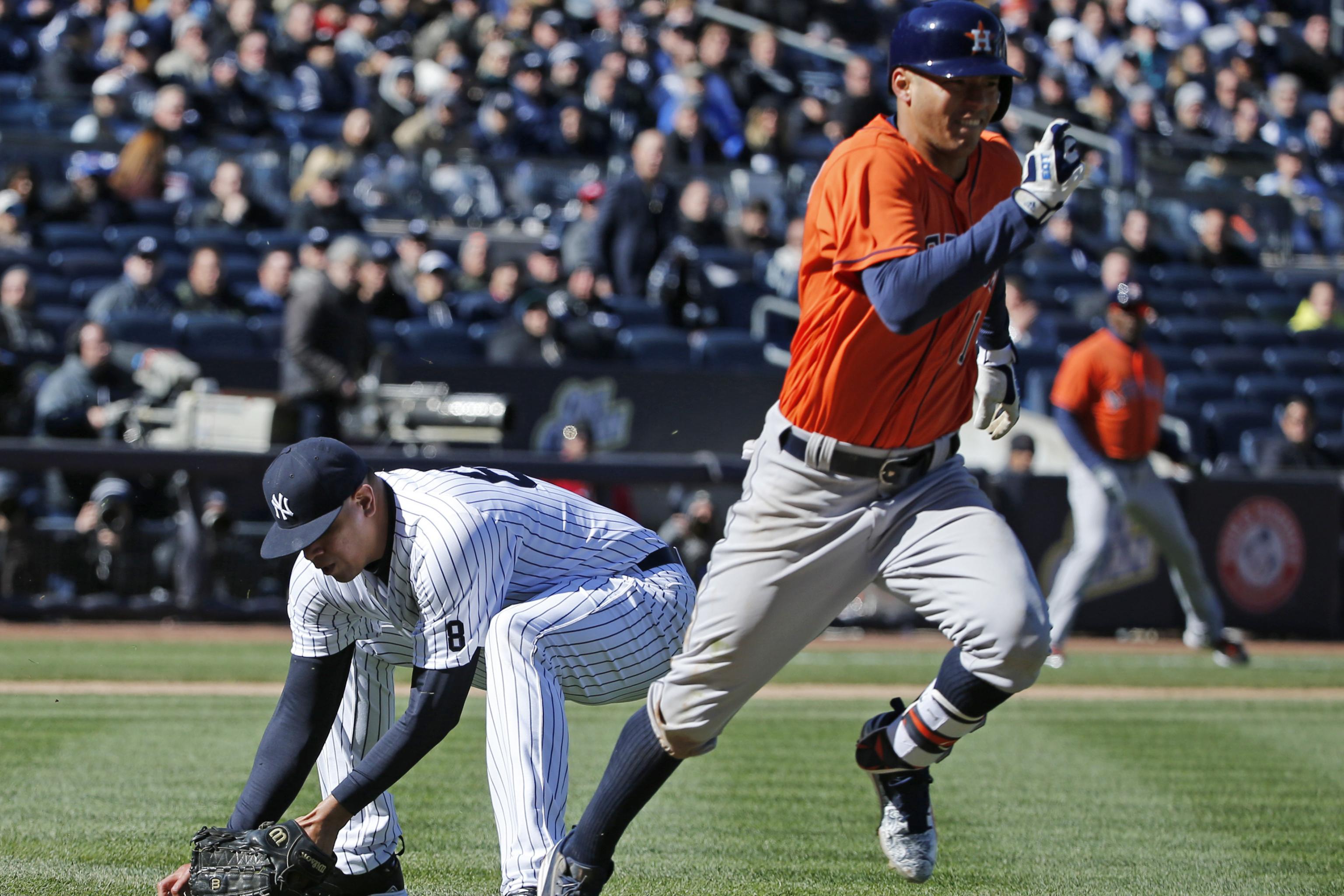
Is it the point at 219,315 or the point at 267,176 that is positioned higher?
the point at 267,176

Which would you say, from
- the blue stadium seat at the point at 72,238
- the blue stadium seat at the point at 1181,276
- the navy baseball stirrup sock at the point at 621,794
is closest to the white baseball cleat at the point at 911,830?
the navy baseball stirrup sock at the point at 621,794

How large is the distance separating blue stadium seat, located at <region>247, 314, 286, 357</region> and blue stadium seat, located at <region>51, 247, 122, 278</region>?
57.4 inches

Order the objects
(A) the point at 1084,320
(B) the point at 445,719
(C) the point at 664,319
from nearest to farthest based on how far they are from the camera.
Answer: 1. (B) the point at 445,719
2. (C) the point at 664,319
3. (A) the point at 1084,320

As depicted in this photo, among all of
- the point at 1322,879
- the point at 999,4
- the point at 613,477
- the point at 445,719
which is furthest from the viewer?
the point at 999,4

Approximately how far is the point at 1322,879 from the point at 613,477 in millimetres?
6765

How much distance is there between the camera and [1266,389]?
46.2 feet

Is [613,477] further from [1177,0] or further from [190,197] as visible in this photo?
[1177,0]

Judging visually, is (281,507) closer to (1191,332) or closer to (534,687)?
(534,687)

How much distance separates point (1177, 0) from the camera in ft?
68.4

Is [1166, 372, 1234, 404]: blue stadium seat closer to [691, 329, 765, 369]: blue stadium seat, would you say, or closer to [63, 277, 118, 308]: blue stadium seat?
[691, 329, 765, 369]: blue stadium seat

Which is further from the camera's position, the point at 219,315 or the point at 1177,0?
the point at 1177,0

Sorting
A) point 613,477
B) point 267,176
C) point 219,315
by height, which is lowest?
point 613,477

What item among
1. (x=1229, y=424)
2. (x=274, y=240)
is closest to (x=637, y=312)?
(x=274, y=240)

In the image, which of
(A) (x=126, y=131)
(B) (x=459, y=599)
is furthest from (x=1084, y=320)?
(B) (x=459, y=599)
